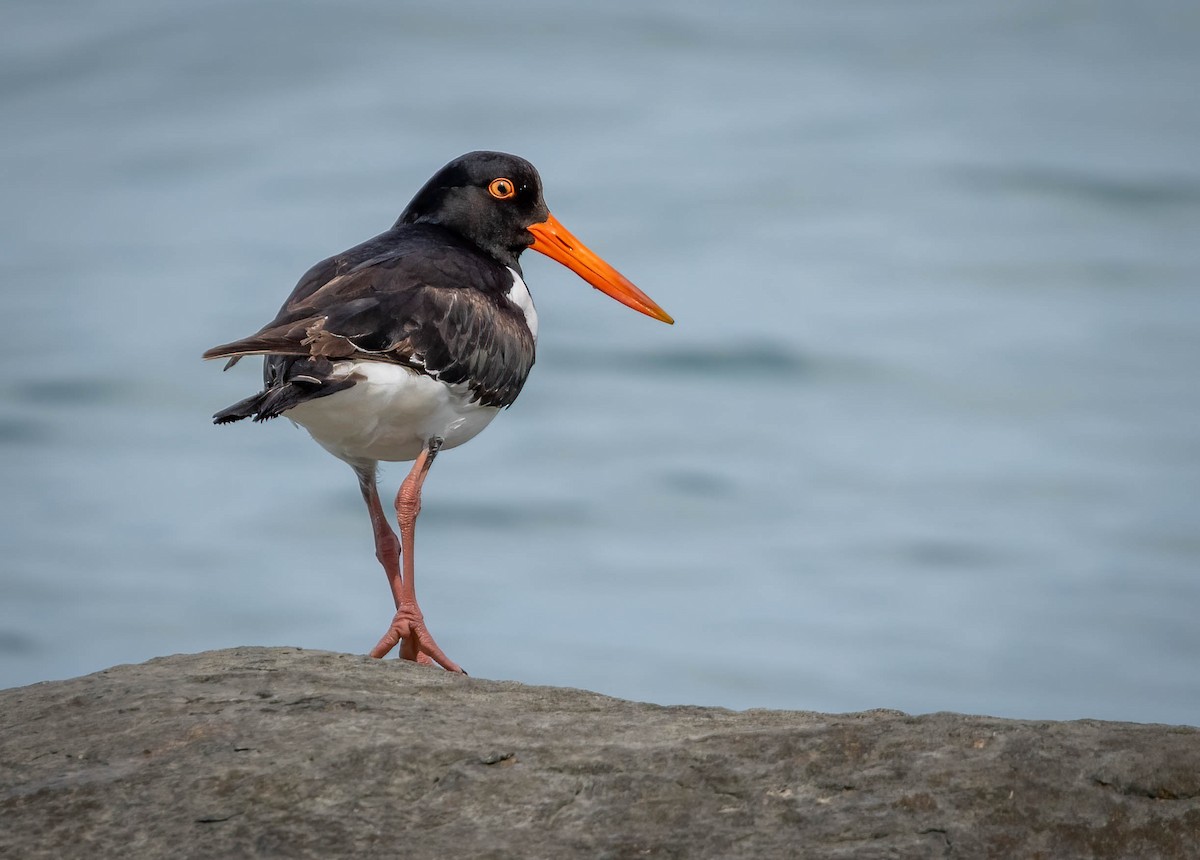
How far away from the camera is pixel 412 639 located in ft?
20.4

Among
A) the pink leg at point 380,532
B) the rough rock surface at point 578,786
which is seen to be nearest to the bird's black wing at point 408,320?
the pink leg at point 380,532

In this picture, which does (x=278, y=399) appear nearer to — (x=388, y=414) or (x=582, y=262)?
(x=388, y=414)

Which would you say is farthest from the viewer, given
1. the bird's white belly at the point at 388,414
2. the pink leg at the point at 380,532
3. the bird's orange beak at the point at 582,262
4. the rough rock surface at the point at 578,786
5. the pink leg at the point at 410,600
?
the bird's orange beak at the point at 582,262

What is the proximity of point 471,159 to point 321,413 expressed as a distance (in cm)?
196

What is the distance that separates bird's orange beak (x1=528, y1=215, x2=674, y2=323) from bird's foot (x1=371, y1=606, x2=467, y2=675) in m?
2.22

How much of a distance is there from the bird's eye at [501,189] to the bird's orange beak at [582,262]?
0.76ft

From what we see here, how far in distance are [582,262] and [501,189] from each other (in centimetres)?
68

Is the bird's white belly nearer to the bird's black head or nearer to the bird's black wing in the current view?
the bird's black wing

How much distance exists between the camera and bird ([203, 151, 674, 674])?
5629mm

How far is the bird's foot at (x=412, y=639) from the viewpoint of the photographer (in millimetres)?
6121

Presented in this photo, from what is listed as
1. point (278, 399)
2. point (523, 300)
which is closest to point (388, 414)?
point (278, 399)

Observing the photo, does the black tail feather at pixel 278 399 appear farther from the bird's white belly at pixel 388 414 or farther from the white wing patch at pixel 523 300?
the white wing patch at pixel 523 300

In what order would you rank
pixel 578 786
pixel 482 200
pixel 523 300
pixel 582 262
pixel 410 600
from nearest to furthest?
pixel 578 786 → pixel 410 600 → pixel 523 300 → pixel 482 200 → pixel 582 262

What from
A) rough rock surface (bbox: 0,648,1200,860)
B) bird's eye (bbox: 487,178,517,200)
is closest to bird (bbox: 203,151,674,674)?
bird's eye (bbox: 487,178,517,200)
